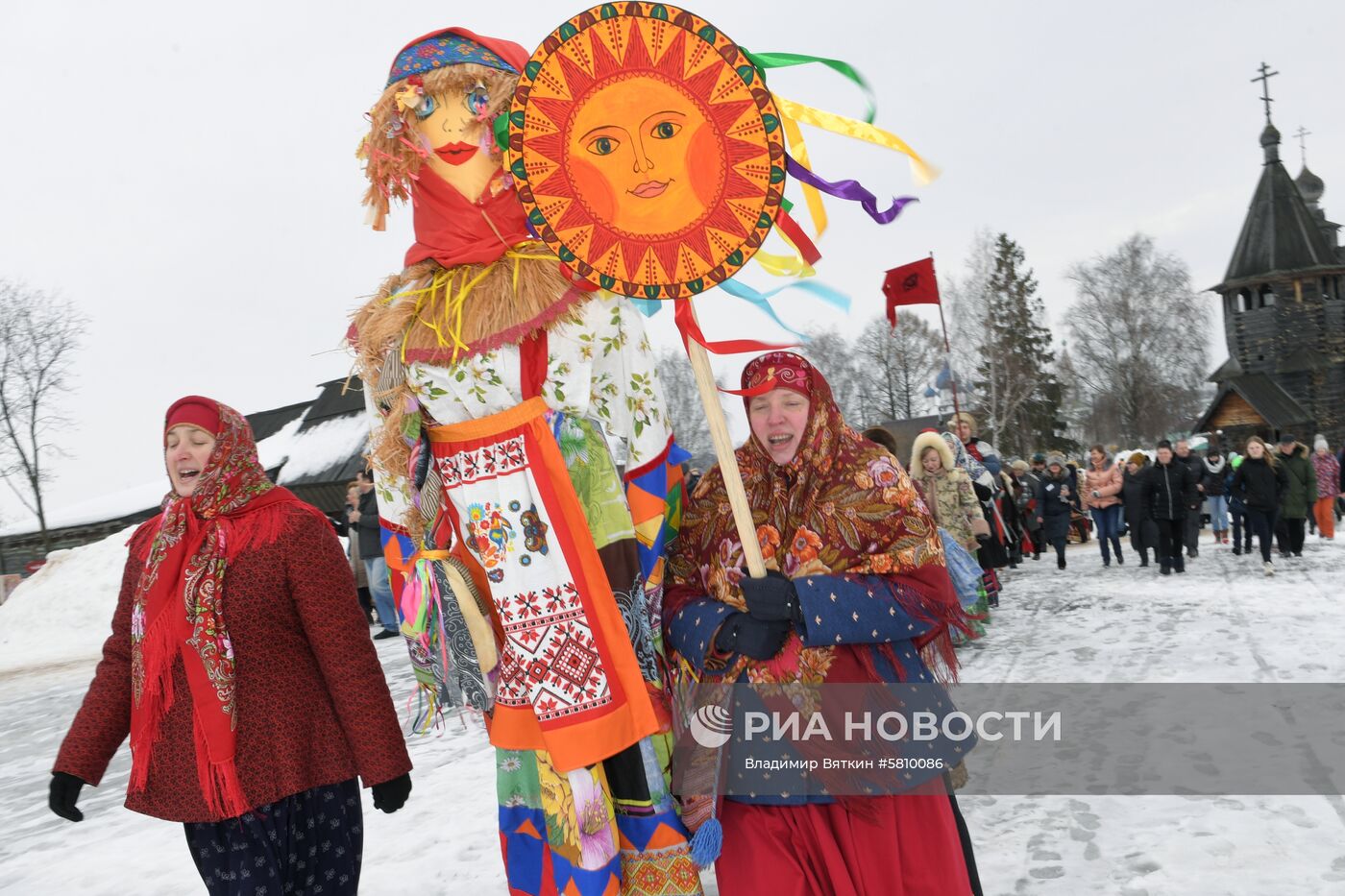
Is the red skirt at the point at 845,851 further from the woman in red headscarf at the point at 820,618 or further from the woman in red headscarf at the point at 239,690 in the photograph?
the woman in red headscarf at the point at 239,690

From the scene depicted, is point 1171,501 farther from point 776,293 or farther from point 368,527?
point 776,293

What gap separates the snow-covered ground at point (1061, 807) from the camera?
3.49m

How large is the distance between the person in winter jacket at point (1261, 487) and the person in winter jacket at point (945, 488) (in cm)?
568

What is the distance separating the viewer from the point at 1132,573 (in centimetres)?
1227

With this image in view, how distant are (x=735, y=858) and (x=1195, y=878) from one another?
191 cm

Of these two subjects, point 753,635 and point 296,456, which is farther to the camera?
point 296,456

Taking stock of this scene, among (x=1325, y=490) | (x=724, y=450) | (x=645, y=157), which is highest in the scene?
(x=645, y=157)

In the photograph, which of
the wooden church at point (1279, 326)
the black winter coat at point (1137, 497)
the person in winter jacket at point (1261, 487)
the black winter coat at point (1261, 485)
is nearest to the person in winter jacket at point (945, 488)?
the black winter coat at point (1137, 497)

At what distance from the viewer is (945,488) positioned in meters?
8.66

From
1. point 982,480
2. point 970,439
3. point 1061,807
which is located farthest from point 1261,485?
→ point 1061,807

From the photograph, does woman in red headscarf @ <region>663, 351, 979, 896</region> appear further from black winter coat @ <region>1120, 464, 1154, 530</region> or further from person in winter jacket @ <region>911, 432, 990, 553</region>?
black winter coat @ <region>1120, 464, 1154, 530</region>

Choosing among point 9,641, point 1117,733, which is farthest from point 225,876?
point 9,641

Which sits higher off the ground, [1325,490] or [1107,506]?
[1107,506]

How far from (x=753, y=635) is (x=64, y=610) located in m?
16.8
